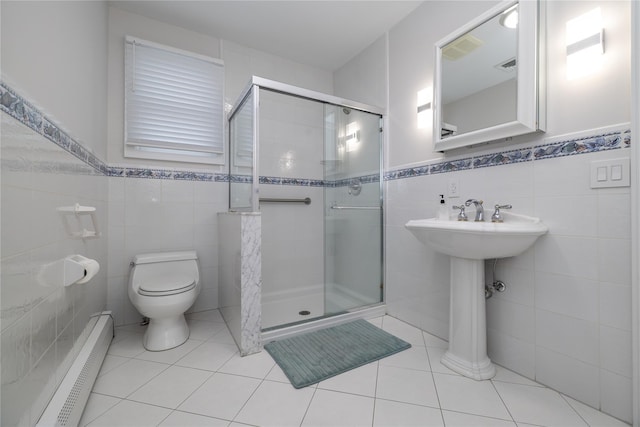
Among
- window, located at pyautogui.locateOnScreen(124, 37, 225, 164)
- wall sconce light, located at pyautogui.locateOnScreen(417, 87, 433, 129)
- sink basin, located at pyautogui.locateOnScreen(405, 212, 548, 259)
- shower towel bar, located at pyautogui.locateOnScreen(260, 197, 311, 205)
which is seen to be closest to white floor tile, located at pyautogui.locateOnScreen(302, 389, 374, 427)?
sink basin, located at pyautogui.locateOnScreen(405, 212, 548, 259)

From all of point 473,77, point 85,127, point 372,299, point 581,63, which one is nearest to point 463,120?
point 473,77

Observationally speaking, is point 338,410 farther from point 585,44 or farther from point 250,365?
point 585,44

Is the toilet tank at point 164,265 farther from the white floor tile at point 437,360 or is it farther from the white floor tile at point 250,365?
the white floor tile at point 437,360

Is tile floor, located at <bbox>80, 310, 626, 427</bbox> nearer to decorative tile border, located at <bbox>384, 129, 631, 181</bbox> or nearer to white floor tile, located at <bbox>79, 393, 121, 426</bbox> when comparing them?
white floor tile, located at <bbox>79, 393, 121, 426</bbox>

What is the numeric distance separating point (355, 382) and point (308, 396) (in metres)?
0.25

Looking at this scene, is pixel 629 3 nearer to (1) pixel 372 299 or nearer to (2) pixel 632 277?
(2) pixel 632 277

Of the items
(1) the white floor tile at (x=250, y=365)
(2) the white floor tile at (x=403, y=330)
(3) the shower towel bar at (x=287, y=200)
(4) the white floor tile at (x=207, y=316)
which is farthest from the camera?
(3) the shower towel bar at (x=287, y=200)

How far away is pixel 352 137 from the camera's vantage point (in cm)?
220

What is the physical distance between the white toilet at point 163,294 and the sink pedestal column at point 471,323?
1556 millimetres

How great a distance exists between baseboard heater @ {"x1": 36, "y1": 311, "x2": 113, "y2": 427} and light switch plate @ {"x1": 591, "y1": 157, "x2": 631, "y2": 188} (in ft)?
7.01

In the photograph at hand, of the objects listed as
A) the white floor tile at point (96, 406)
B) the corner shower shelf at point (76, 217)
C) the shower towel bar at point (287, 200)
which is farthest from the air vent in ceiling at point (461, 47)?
the white floor tile at point (96, 406)

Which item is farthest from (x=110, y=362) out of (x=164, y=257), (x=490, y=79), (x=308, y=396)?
(x=490, y=79)

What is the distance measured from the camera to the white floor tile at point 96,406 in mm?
1088

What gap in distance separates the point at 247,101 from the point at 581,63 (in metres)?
1.75
